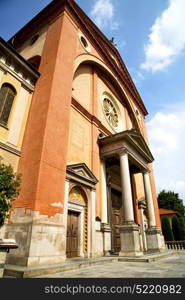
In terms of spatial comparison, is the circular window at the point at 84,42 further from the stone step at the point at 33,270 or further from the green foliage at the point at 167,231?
the green foliage at the point at 167,231

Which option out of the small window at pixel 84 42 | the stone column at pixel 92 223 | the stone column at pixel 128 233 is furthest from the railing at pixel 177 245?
the small window at pixel 84 42

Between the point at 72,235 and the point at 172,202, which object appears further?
the point at 172,202

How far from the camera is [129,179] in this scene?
10.8 meters

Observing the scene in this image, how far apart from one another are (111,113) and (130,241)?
10293 millimetres

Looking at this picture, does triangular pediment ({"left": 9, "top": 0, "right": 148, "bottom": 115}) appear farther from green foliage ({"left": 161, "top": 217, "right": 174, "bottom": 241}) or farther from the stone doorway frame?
green foliage ({"left": 161, "top": 217, "right": 174, "bottom": 241})

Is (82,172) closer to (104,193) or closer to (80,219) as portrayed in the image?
(80,219)

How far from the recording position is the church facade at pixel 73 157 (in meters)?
6.29

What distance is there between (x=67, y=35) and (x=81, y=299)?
11852 millimetres

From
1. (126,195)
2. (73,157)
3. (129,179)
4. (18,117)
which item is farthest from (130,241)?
(18,117)

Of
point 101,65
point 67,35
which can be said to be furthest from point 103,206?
point 101,65

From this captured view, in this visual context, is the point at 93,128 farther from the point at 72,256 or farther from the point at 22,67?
the point at 72,256

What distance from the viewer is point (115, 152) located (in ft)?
37.4

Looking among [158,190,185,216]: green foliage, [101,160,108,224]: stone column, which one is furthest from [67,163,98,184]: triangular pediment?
[158,190,185,216]: green foliage
